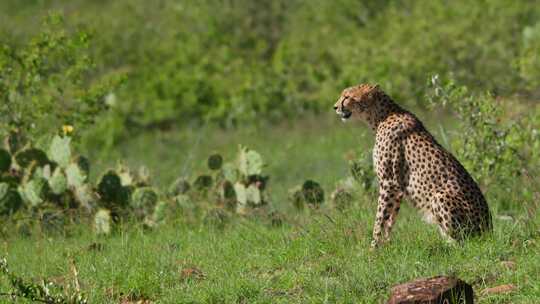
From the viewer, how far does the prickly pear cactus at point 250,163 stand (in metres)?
10.3

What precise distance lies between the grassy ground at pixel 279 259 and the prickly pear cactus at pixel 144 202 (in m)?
0.24

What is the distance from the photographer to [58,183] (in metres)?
10.1

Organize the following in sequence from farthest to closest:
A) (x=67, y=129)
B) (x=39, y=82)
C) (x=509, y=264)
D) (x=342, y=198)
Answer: (x=39, y=82)
(x=67, y=129)
(x=342, y=198)
(x=509, y=264)

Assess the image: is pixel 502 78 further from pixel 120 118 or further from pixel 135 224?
pixel 135 224

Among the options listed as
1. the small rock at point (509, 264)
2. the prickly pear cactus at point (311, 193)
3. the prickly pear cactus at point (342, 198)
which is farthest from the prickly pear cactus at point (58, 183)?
the small rock at point (509, 264)

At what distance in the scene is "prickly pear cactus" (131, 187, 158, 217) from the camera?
9984 mm

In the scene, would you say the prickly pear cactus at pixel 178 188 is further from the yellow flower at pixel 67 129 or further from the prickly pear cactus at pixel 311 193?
the yellow flower at pixel 67 129

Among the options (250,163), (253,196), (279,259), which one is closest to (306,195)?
(253,196)

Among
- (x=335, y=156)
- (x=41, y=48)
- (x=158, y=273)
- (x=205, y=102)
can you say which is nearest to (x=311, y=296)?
(x=158, y=273)

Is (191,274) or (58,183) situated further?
(58,183)

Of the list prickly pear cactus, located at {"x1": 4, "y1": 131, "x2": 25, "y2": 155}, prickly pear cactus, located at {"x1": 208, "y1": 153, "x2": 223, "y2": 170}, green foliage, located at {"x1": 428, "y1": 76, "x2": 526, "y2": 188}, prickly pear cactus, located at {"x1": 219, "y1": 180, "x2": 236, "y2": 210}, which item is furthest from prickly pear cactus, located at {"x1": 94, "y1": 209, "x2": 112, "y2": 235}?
green foliage, located at {"x1": 428, "y1": 76, "x2": 526, "y2": 188}

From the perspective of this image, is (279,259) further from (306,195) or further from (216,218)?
(306,195)

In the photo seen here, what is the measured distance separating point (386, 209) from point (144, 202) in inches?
120

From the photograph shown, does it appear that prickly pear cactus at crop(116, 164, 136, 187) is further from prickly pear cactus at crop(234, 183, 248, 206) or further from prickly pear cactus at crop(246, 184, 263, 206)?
prickly pear cactus at crop(246, 184, 263, 206)
